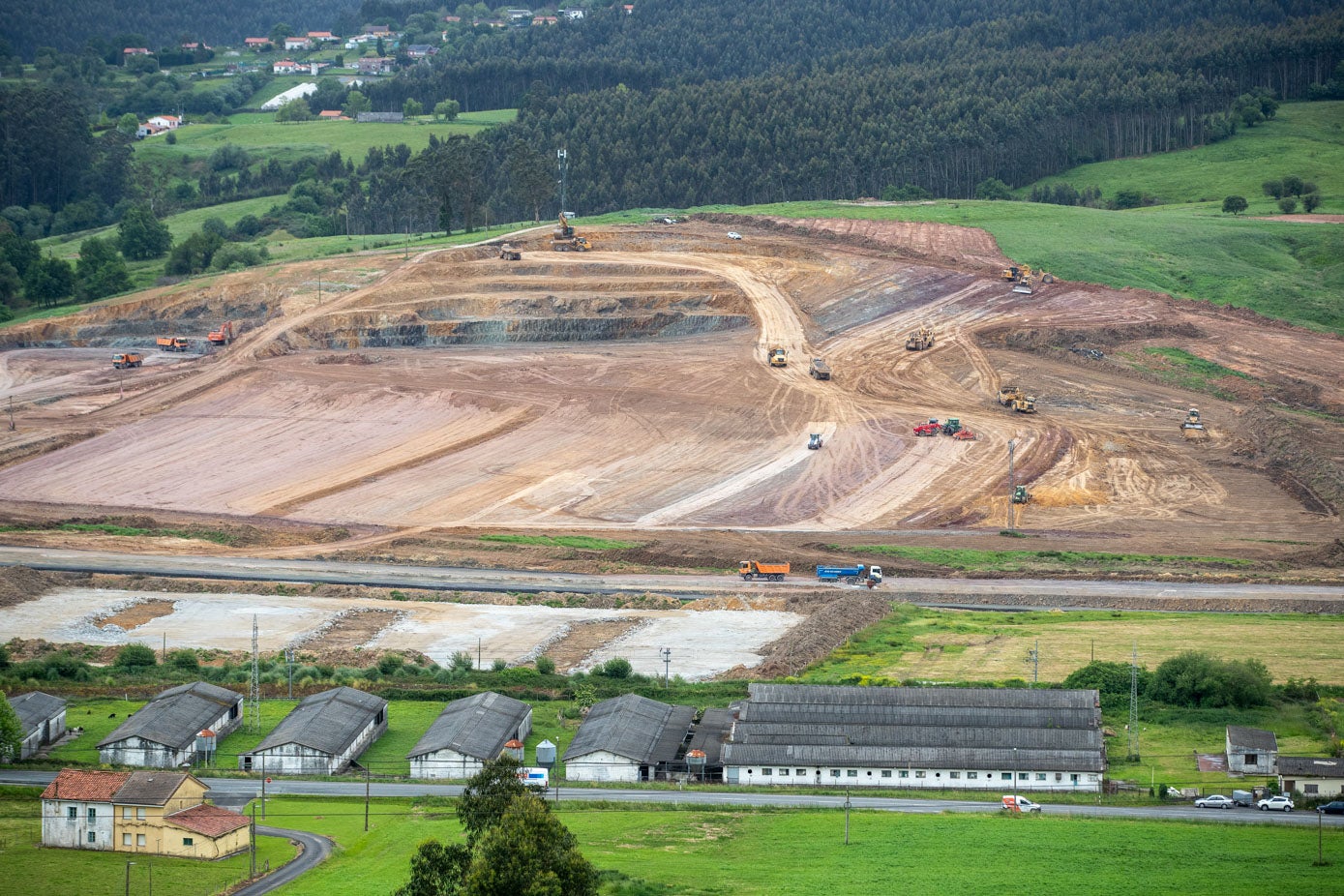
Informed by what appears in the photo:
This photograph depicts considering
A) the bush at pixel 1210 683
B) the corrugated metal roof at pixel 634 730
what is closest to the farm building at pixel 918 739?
the corrugated metal roof at pixel 634 730

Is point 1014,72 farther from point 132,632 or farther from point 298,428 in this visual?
point 132,632

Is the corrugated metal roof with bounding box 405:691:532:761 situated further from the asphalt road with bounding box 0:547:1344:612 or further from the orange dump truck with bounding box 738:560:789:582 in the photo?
the orange dump truck with bounding box 738:560:789:582

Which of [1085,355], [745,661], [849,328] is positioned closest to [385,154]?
[849,328]

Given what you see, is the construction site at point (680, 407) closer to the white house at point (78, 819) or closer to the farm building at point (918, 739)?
the farm building at point (918, 739)

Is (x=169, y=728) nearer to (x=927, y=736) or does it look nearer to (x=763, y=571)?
(x=927, y=736)

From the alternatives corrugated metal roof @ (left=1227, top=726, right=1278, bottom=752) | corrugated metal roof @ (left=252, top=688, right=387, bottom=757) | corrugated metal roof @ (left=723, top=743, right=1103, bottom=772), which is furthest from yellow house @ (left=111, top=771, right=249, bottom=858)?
corrugated metal roof @ (left=1227, top=726, right=1278, bottom=752)
